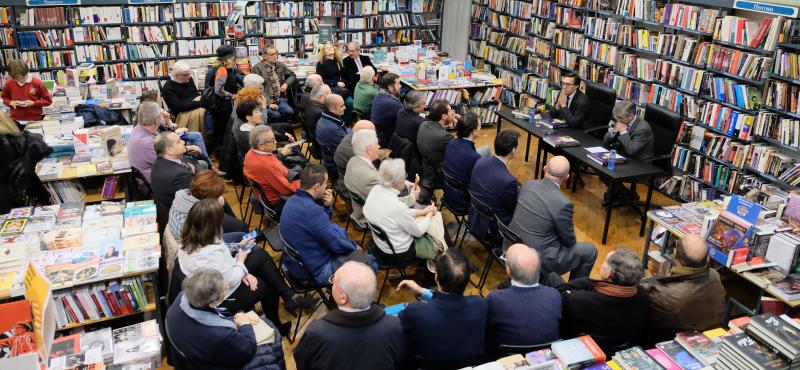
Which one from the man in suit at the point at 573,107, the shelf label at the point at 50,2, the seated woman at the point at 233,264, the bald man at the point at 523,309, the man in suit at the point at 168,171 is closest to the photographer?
the bald man at the point at 523,309

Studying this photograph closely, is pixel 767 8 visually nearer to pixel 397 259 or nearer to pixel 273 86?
pixel 397 259

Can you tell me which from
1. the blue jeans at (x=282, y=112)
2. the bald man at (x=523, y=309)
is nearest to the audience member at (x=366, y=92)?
the blue jeans at (x=282, y=112)

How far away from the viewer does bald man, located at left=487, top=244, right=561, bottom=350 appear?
11.3 feet

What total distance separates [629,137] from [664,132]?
444mm

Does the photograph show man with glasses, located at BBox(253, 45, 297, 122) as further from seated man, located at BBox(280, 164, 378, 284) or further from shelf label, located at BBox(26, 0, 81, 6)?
seated man, located at BBox(280, 164, 378, 284)

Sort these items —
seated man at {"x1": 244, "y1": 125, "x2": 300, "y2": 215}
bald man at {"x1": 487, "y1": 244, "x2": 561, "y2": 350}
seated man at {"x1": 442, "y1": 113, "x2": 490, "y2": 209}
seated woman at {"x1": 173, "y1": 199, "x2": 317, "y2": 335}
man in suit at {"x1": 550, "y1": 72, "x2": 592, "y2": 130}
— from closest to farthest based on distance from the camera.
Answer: bald man at {"x1": 487, "y1": 244, "x2": 561, "y2": 350}, seated woman at {"x1": 173, "y1": 199, "x2": 317, "y2": 335}, seated man at {"x1": 244, "y1": 125, "x2": 300, "y2": 215}, seated man at {"x1": 442, "y1": 113, "x2": 490, "y2": 209}, man in suit at {"x1": 550, "y1": 72, "x2": 592, "y2": 130}

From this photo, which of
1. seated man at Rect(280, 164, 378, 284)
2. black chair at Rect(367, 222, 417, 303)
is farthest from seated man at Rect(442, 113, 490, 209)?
seated man at Rect(280, 164, 378, 284)

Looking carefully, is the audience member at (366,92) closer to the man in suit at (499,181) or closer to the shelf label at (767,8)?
the man in suit at (499,181)

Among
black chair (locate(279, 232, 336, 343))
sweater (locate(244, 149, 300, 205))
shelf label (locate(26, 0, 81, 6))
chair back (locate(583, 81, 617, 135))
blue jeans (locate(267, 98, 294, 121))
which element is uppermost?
shelf label (locate(26, 0, 81, 6))

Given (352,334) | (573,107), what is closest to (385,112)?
(573,107)

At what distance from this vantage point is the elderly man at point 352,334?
10.1 ft

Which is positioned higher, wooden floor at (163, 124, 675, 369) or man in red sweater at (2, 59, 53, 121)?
man in red sweater at (2, 59, 53, 121)

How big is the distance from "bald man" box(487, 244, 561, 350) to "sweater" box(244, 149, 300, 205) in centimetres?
251

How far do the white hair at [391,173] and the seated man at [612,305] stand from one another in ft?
5.28
